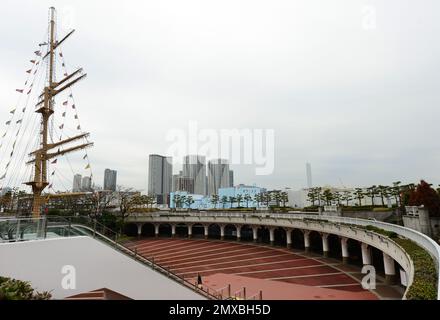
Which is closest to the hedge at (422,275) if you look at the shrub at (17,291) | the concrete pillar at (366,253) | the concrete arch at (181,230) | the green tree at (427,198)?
the concrete pillar at (366,253)

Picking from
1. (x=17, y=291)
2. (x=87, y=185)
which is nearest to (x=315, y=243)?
(x=17, y=291)

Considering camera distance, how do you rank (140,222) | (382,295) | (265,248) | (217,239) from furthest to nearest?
(140,222) < (217,239) < (265,248) < (382,295)

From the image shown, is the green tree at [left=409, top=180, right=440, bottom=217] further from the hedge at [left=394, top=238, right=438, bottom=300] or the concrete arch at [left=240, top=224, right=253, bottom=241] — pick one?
the concrete arch at [left=240, top=224, right=253, bottom=241]

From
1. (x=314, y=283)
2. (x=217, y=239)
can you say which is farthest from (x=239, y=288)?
(x=217, y=239)

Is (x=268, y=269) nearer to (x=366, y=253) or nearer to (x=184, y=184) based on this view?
(x=366, y=253)

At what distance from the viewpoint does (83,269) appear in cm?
1050

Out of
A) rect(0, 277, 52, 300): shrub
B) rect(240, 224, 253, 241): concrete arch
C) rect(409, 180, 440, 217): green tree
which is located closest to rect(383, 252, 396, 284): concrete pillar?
rect(409, 180, 440, 217): green tree

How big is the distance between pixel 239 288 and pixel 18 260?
48.6 ft

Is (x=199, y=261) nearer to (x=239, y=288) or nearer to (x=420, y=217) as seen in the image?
(x=239, y=288)

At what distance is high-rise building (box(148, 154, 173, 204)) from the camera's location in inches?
4500

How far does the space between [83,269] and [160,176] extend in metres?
114

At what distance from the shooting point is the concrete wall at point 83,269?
9023 millimetres

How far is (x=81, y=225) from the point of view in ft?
37.8
